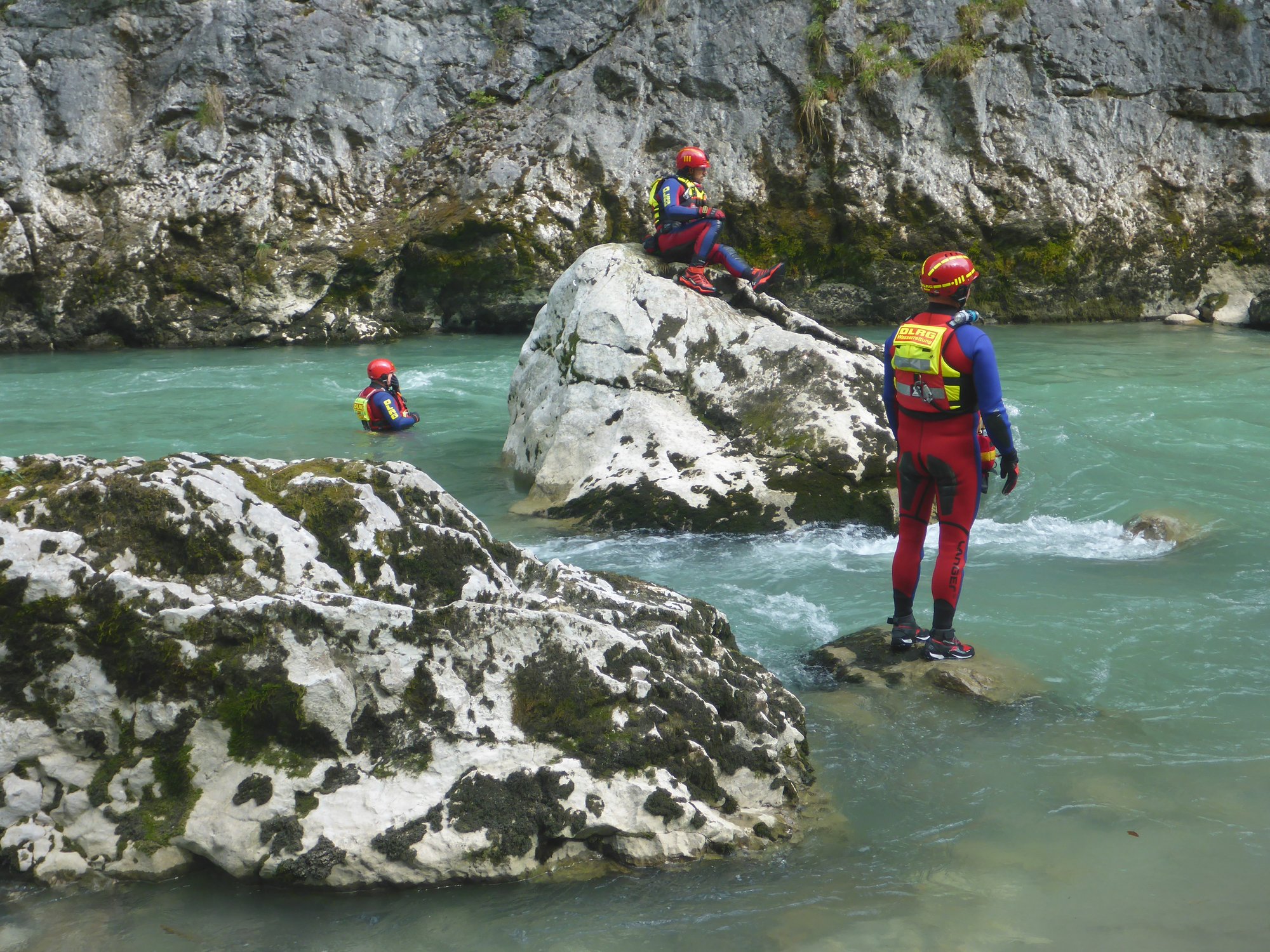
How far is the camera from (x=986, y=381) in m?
4.45

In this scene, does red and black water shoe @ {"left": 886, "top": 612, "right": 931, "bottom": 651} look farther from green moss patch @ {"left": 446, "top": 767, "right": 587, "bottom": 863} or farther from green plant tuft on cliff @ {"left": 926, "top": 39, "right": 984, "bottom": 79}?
green plant tuft on cliff @ {"left": 926, "top": 39, "right": 984, "bottom": 79}

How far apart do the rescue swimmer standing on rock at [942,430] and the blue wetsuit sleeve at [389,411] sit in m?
6.01

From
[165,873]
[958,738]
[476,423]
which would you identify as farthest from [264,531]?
[476,423]

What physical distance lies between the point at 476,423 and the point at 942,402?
680cm

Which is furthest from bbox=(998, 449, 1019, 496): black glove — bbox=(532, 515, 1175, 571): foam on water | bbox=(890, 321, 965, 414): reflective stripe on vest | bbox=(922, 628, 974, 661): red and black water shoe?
bbox=(532, 515, 1175, 571): foam on water

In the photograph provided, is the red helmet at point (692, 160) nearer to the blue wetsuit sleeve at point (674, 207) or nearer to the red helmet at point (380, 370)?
the blue wetsuit sleeve at point (674, 207)

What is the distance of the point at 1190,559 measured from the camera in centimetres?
600

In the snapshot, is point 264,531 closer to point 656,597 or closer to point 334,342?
point 656,597

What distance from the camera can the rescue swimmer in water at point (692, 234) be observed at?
823 centimetres

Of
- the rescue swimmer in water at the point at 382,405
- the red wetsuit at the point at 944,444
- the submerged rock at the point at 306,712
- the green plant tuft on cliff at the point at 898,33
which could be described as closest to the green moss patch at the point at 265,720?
the submerged rock at the point at 306,712

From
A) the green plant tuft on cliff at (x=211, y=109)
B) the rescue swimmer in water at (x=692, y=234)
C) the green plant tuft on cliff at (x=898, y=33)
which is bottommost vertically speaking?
the rescue swimmer in water at (x=692, y=234)

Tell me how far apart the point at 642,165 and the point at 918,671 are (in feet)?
46.4

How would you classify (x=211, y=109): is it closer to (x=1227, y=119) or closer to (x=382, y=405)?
(x=382, y=405)

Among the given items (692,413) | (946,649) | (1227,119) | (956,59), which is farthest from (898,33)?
(946,649)
